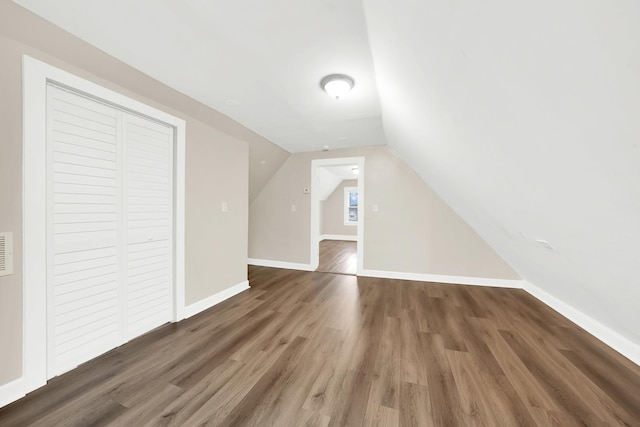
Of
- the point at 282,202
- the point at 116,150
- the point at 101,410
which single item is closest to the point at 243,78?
the point at 116,150

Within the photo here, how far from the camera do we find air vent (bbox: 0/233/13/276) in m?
1.31

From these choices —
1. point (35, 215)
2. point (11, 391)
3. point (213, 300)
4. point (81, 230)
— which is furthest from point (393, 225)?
point (11, 391)

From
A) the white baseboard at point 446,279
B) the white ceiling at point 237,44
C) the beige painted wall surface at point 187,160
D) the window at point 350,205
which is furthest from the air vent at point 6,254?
the window at point 350,205

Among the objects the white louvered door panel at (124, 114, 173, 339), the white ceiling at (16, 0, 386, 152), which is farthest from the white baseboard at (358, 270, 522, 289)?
the white louvered door panel at (124, 114, 173, 339)

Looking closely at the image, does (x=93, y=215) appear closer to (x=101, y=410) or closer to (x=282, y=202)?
(x=101, y=410)

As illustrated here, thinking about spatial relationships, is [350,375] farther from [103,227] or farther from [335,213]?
[335,213]

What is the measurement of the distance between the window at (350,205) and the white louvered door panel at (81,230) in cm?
716

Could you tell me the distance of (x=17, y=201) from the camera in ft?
4.47

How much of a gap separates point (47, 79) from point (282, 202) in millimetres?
3336

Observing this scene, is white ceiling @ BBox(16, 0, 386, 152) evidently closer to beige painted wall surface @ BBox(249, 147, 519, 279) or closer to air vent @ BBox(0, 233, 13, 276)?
air vent @ BBox(0, 233, 13, 276)

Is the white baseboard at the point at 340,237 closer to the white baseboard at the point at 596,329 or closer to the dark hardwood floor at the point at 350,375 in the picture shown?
the white baseboard at the point at 596,329

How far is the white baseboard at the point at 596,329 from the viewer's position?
1.83m

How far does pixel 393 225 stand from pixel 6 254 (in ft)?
13.4

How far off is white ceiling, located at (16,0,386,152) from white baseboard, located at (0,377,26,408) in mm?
2138
